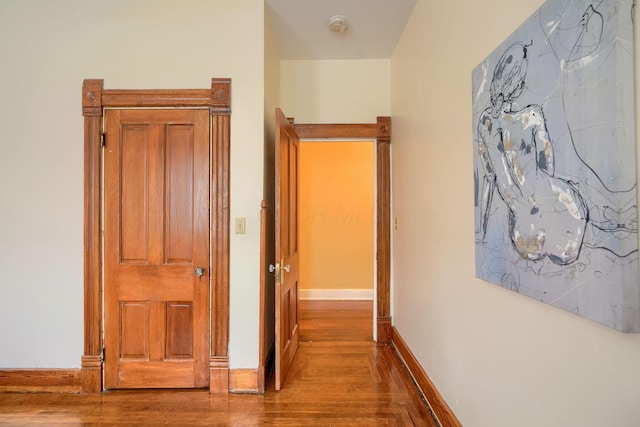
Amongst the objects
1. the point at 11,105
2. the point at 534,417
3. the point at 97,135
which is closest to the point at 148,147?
the point at 97,135

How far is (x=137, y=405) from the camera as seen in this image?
2020mm

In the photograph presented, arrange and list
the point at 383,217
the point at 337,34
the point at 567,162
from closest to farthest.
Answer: the point at 567,162, the point at 337,34, the point at 383,217

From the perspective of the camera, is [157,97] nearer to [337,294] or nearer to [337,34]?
[337,34]

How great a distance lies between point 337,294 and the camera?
4.52 m

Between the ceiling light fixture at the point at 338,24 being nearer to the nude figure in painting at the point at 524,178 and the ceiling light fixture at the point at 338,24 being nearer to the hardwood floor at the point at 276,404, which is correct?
the nude figure in painting at the point at 524,178

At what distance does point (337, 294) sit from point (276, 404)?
256 cm

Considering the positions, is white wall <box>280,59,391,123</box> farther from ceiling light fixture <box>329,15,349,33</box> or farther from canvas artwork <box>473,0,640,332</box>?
canvas artwork <box>473,0,640,332</box>

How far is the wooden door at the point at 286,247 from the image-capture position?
7.03 ft

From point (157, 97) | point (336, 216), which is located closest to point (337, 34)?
point (157, 97)

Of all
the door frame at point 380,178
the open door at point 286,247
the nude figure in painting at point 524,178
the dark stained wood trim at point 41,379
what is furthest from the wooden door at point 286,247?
the dark stained wood trim at point 41,379

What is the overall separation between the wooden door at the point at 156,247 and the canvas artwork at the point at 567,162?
6.21 feet

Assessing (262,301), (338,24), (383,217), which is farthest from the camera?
(383,217)

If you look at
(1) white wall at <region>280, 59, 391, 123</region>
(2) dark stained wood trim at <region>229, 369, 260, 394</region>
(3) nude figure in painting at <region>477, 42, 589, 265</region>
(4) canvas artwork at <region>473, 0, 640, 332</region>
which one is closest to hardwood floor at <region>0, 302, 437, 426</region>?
(2) dark stained wood trim at <region>229, 369, 260, 394</region>

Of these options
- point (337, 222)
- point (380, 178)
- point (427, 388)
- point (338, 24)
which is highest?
point (338, 24)
